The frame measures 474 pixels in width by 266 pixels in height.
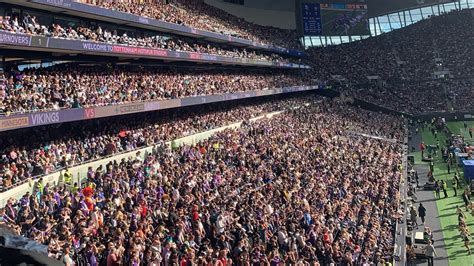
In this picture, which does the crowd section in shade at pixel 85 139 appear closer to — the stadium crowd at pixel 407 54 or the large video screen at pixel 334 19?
the large video screen at pixel 334 19

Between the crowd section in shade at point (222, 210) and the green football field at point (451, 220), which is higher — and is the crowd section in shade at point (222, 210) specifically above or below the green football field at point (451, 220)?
above

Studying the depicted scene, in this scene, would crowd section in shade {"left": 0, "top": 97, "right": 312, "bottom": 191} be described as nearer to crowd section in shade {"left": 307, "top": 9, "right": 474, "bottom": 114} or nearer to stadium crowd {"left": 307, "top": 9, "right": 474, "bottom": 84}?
crowd section in shade {"left": 307, "top": 9, "right": 474, "bottom": 114}

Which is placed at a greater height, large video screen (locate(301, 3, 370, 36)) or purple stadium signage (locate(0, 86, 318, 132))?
large video screen (locate(301, 3, 370, 36))

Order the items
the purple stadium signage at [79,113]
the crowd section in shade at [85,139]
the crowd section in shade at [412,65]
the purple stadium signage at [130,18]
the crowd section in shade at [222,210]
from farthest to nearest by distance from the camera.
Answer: the crowd section in shade at [412,65], the purple stadium signage at [130,18], the purple stadium signage at [79,113], the crowd section in shade at [85,139], the crowd section in shade at [222,210]

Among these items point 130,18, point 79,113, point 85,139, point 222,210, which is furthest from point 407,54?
point 222,210

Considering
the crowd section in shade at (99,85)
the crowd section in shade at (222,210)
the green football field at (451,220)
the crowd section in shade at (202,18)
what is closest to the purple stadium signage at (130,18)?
the crowd section in shade at (202,18)

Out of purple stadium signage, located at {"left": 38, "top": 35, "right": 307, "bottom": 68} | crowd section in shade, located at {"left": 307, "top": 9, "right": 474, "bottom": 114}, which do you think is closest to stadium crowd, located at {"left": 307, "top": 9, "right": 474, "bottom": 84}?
crowd section in shade, located at {"left": 307, "top": 9, "right": 474, "bottom": 114}
